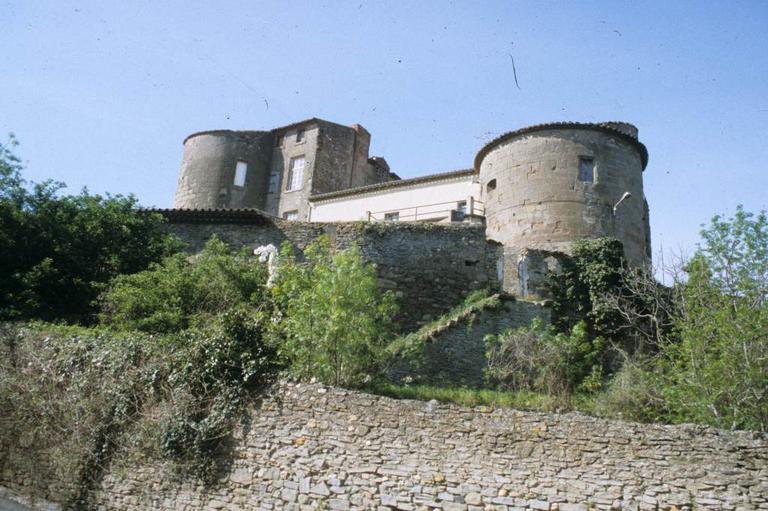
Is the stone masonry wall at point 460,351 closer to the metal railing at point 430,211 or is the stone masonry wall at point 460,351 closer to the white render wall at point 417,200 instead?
the metal railing at point 430,211

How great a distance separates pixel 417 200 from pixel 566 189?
7.04m

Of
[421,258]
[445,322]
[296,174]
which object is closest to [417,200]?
[421,258]

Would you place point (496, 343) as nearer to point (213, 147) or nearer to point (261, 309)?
point (261, 309)

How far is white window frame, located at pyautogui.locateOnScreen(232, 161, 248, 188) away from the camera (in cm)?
3359

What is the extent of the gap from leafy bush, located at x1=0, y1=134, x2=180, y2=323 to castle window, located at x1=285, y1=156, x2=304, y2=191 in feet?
50.8

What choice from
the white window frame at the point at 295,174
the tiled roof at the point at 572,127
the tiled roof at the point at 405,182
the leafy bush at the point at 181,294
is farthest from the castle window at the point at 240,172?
the leafy bush at the point at 181,294

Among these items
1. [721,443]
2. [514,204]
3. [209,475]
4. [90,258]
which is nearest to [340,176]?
[514,204]

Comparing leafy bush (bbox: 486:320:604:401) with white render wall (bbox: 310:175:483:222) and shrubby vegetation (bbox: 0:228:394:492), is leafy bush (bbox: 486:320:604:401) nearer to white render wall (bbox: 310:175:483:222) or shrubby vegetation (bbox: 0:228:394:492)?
shrubby vegetation (bbox: 0:228:394:492)

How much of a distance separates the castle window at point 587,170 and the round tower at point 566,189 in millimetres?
20

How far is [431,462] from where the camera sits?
348 inches

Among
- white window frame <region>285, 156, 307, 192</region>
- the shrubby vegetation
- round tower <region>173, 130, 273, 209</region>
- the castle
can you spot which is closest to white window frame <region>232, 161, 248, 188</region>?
round tower <region>173, 130, 273, 209</region>

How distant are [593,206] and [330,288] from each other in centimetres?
1327

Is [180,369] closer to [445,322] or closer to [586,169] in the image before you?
[445,322]

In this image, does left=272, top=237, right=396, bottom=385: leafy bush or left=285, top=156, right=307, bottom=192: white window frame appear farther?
left=285, top=156, right=307, bottom=192: white window frame
